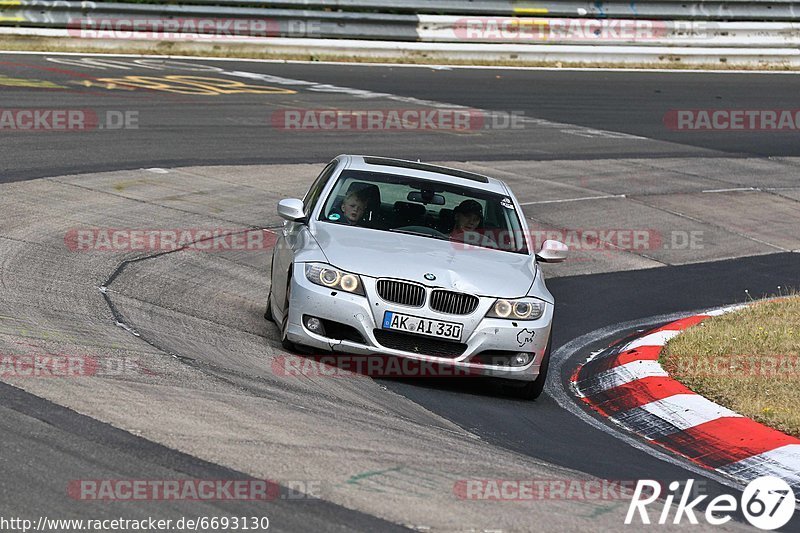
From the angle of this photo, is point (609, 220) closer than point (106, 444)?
No

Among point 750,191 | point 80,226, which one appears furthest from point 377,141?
point 80,226

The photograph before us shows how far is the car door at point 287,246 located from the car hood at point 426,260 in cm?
21

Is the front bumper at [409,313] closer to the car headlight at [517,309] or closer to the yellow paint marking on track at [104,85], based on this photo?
the car headlight at [517,309]

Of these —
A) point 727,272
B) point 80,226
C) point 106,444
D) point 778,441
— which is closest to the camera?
point 106,444

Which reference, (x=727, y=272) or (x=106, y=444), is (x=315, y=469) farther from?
(x=727, y=272)

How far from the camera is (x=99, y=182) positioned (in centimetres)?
1421

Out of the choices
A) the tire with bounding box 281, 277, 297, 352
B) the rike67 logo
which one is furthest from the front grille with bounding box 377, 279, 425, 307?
the rike67 logo

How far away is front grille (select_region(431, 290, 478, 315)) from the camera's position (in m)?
8.30

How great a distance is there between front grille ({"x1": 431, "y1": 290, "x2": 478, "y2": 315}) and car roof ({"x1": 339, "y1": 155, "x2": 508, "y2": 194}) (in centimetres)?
175

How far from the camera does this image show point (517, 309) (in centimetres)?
847

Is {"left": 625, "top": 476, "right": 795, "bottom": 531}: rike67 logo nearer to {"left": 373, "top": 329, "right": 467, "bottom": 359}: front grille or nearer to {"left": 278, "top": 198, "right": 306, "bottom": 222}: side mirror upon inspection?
{"left": 373, "top": 329, "right": 467, "bottom": 359}: front grille

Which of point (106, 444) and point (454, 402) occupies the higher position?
point (106, 444)

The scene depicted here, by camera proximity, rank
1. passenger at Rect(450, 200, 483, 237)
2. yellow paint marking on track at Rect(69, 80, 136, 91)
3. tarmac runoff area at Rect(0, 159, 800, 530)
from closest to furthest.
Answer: tarmac runoff area at Rect(0, 159, 800, 530)
passenger at Rect(450, 200, 483, 237)
yellow paint marking on track at Rect(69, 80, 136, 91)

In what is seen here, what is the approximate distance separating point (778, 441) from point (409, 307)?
2478 mm
